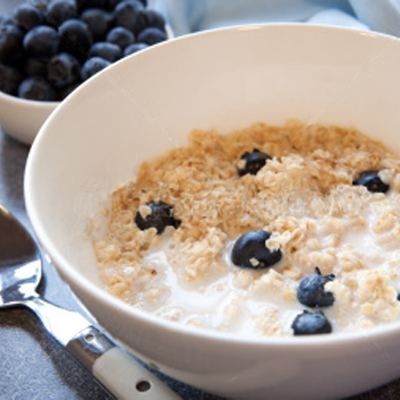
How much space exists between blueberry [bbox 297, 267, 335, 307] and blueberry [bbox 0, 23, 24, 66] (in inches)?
29.8

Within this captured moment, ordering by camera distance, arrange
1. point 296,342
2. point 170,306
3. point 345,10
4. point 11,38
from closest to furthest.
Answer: point 296,342, point 170,306, point 11,38, point 345,10

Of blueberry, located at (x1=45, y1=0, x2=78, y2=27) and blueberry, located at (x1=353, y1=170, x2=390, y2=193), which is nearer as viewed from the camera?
blueberry, located at (x1=353, y1=170, x2=390, y2=193)

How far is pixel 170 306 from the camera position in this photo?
778 millimetres

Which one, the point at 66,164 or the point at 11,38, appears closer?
the point at 66,164

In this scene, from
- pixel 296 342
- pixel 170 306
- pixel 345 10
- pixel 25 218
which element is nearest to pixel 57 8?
pixel 25 218

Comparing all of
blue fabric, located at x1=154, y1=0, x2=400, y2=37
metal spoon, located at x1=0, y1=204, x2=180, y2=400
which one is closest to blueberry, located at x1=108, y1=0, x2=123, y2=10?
blue fabric, located at x1=154, y1=0, x2=400, y2=37

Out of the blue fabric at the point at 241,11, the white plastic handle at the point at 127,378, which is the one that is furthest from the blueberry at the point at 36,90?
the white plastic handle at the point at 127,378

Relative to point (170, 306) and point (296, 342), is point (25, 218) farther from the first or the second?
point (296, 342)

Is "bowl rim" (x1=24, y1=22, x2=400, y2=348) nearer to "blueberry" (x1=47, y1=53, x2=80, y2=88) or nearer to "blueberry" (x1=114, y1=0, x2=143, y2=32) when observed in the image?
"blueberry" (x1=47, y1=53, x2=80, y2=88)

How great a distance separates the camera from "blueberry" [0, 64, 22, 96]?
118 cm

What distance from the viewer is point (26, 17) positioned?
4.00ft

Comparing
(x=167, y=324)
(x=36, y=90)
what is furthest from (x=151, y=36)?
(x=167, y=324)

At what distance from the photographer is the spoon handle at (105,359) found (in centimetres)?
70

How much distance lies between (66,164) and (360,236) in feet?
1.34
